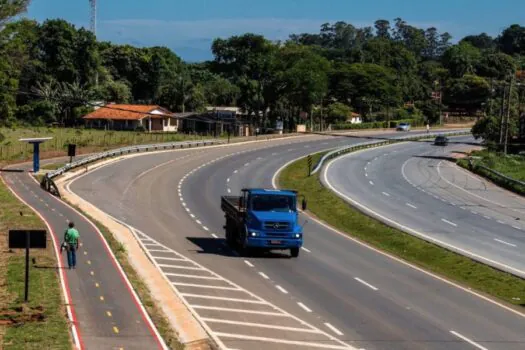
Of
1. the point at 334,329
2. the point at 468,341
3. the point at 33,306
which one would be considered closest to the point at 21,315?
the point at 33,306

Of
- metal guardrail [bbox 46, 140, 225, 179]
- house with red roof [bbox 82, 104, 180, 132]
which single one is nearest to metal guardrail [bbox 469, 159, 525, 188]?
metal guardrail [bbox 46, 140, 225, 179]

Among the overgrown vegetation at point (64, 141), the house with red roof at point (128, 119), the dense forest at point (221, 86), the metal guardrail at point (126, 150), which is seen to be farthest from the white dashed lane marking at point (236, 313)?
the house with red roof at point (128, 119)

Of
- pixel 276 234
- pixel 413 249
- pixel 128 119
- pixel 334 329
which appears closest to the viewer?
pixel 334 329

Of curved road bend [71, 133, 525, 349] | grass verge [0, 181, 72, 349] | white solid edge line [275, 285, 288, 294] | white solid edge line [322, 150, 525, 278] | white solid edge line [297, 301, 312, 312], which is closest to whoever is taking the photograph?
grass verge [0, 181, 72, 349]

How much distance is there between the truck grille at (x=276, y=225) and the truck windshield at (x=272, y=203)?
826 millimetres

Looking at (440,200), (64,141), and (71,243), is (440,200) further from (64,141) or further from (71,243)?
(64,141)

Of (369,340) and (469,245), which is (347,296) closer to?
(369,340)

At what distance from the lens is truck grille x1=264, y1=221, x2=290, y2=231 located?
33719 millimetres

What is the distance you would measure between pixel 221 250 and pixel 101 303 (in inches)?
525

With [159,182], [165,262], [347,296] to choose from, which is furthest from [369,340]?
[159,182]

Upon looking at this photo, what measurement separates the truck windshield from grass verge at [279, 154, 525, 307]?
6296 mm

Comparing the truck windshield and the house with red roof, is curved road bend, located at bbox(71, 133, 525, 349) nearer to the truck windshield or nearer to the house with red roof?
the truck windshield

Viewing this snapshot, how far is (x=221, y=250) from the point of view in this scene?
3719 centimetres

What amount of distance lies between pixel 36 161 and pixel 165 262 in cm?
4111
